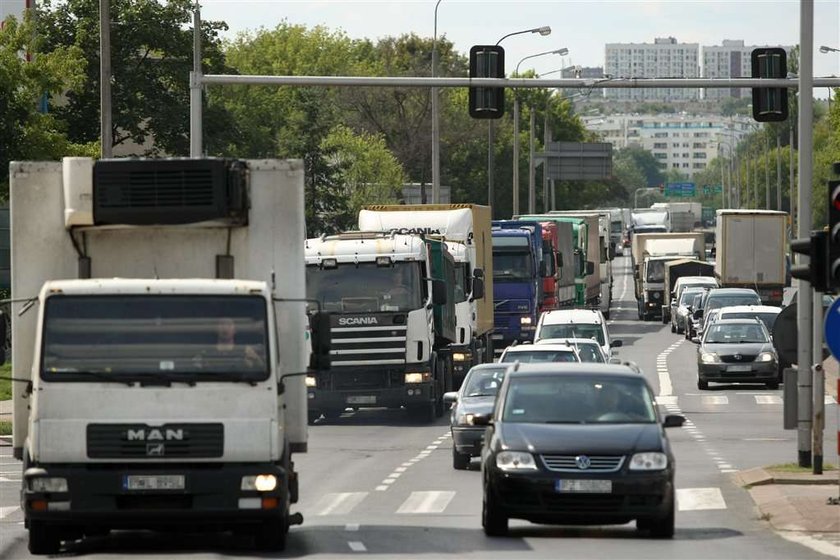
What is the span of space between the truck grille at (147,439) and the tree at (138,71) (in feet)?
188

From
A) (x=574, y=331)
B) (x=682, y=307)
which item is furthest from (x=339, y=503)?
(x=682, y=307)

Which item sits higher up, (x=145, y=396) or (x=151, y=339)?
(x=151, y=339)

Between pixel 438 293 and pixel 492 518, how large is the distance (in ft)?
56.2

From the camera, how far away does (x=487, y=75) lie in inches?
1291

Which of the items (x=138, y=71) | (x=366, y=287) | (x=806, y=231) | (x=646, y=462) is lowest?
(x=646, y=462)

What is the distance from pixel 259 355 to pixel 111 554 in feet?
7.07

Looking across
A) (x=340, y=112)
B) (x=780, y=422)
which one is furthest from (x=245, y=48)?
(x=780, y=422)

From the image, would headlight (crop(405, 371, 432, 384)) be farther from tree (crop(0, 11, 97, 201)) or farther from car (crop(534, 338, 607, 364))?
tree (crop(0, 11, 97, 201))

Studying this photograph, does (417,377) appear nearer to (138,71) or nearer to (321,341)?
(321,341)

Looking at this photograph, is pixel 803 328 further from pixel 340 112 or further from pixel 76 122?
pixel 340 112

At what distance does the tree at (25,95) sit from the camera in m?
41.6

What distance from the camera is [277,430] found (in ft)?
51.8

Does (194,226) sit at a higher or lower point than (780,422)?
higher

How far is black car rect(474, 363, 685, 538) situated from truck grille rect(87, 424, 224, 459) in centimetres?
280
